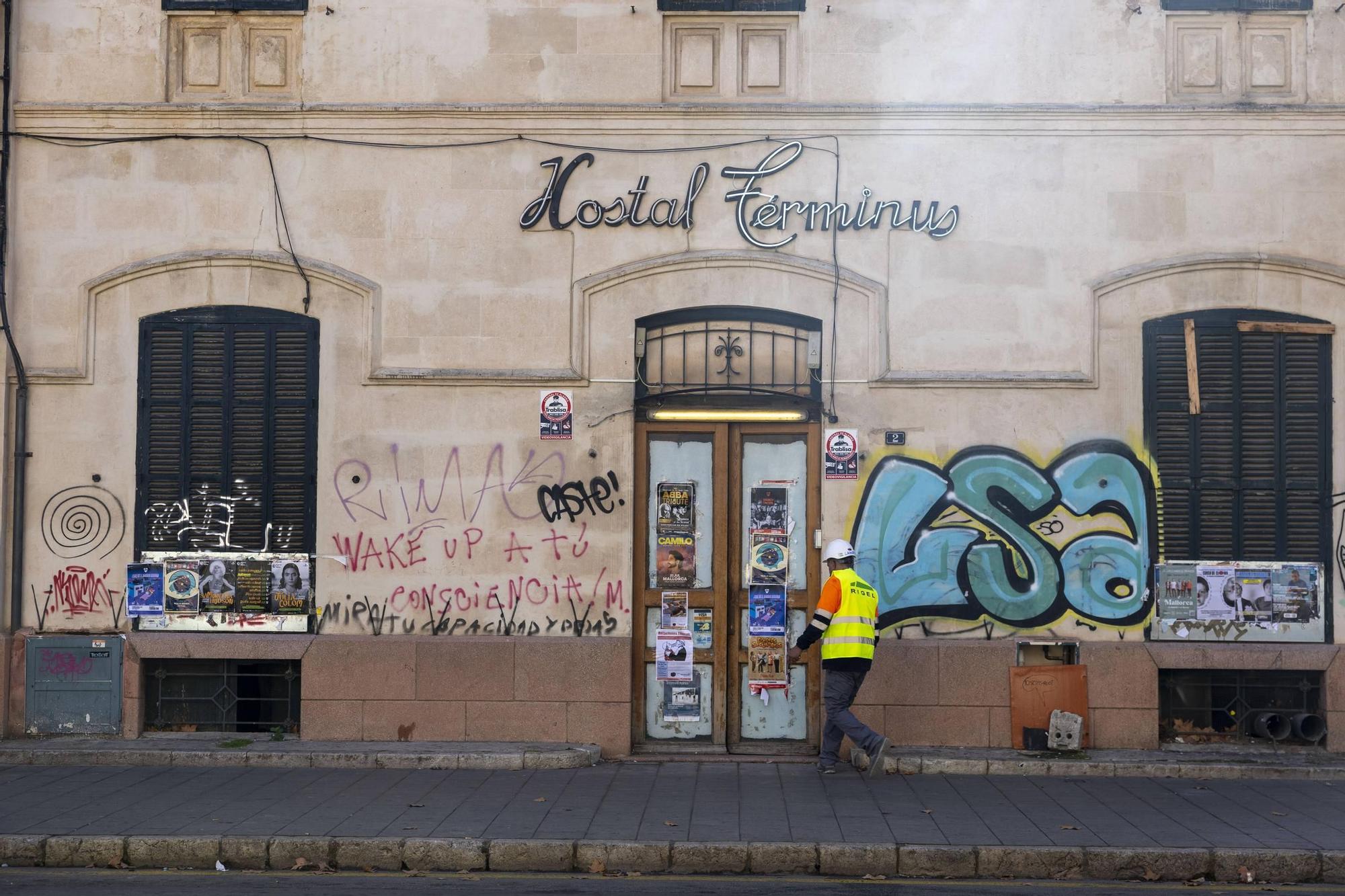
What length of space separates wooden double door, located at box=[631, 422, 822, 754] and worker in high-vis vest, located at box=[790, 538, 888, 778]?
2.59 ft

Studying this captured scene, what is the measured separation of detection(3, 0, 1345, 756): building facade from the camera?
11.4 meters

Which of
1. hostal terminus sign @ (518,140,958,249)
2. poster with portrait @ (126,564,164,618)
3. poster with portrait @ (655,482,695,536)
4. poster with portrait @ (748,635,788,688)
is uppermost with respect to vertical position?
hostal terminus sign @ (518,140,958,249)

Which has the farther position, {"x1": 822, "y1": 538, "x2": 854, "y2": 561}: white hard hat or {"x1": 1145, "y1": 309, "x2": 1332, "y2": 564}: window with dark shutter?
{"x1": 1145, "y1": 309, "x2": 1332, "y2": 564}: window with dark shutter

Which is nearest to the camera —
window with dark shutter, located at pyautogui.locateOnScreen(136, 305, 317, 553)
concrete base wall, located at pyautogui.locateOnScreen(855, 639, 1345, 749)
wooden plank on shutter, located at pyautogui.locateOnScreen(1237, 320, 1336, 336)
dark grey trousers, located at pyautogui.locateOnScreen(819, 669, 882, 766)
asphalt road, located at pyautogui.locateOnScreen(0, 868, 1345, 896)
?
asphalt road, located at pyautogui.locateOnScreen(0, 868, 1345, 896)

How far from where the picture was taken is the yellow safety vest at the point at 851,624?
1058cm

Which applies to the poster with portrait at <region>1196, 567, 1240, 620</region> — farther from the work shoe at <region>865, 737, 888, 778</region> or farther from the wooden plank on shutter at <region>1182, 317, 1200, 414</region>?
the work shoe at <region>865, 737, 888, 778</region>

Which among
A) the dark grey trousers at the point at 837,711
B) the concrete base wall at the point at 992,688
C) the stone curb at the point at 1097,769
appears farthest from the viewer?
the concrete base wall at the point at 992,688

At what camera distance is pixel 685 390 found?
11688 mm

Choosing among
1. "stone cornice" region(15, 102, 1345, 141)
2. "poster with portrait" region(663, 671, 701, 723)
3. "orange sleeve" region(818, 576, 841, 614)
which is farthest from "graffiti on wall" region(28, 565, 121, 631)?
"orange sleeve" region(818, 576, 841, 614)

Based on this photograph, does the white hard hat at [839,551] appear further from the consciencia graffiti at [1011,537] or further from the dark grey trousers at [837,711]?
the dark grey trousers at [837,711]

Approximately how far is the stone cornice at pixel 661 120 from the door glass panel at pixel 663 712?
467 centimetres

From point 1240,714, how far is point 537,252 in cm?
718

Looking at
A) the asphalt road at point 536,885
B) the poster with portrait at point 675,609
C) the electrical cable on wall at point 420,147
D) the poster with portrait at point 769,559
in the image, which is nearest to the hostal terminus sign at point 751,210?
the electrical cable on wall at point 420,147

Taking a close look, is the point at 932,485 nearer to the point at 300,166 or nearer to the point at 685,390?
the point at 685,390
